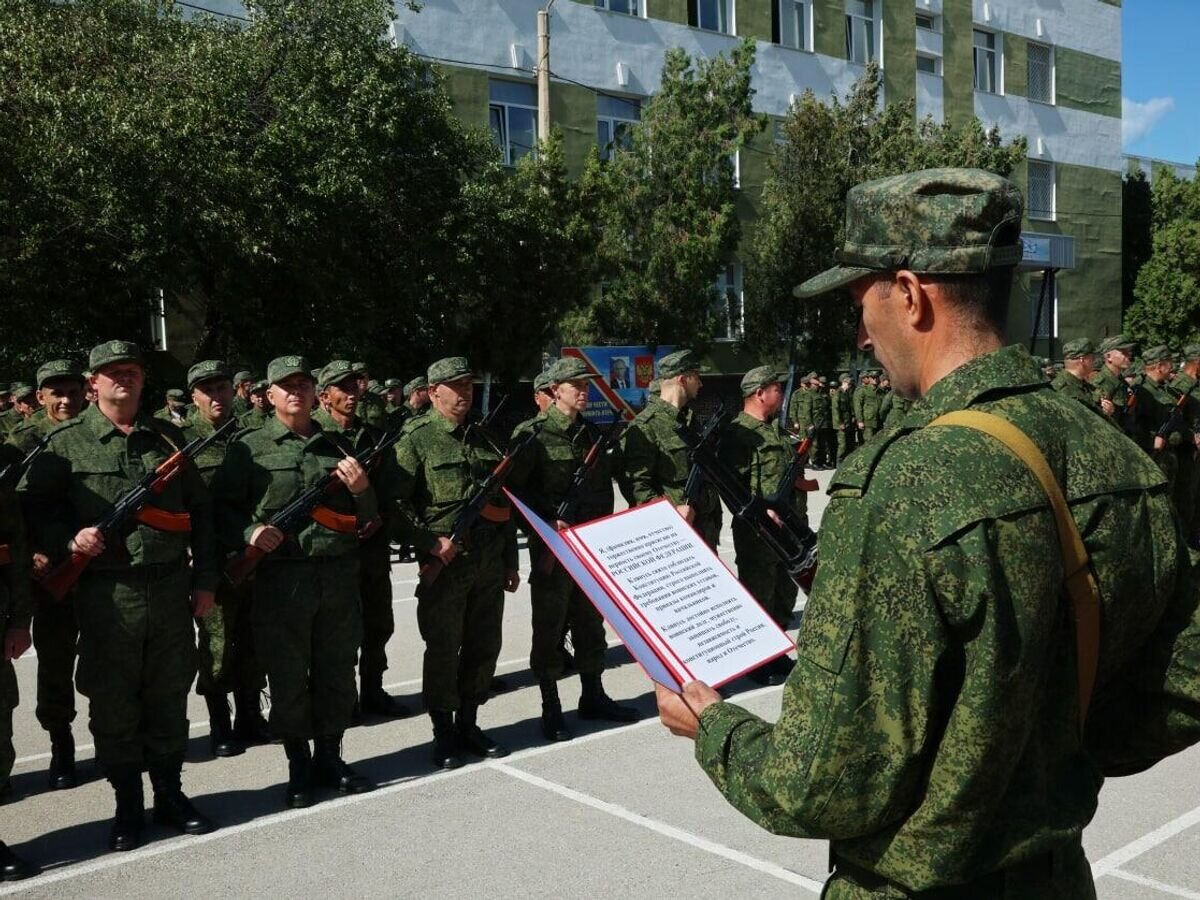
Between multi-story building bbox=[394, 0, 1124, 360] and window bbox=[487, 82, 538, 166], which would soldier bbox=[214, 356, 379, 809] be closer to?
multi-story building bbox=[394, 0, 1124, 360]

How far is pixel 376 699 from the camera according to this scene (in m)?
6.95

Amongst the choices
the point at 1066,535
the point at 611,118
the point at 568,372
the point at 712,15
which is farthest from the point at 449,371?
the point at 712,15

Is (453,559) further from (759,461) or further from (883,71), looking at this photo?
(883,71)

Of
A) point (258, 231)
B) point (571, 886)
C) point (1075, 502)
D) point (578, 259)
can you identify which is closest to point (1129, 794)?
point (571, 886)

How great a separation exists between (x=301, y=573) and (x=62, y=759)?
1659mm

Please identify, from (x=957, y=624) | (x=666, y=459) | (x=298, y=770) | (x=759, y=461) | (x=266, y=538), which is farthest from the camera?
(x=759, y=461)

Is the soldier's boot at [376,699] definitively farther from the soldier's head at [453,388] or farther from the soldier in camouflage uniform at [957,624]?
the soldier in camouflage uniform at [957,624]

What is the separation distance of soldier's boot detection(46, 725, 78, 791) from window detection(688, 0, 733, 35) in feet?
77.3

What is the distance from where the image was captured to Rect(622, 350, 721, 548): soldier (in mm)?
7398

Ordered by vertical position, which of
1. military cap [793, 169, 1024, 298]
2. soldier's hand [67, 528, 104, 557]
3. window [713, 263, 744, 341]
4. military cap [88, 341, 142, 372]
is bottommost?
soldier's hand [67, 528, 104, 557]

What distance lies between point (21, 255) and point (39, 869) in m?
10.1

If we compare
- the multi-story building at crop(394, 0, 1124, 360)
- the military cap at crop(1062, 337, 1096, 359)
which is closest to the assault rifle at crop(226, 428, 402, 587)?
the military cap at crop(1062, 337, 1096, 359)

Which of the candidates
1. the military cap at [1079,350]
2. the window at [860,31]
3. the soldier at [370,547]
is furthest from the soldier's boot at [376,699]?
the window at [860,31]

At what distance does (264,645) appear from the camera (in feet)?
17.4
